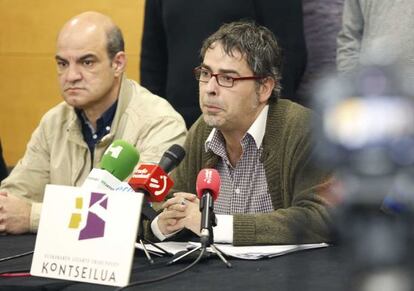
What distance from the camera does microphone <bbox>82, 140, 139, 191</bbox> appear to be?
2.04 metres

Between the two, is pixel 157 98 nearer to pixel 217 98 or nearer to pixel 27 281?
pixel 217 98

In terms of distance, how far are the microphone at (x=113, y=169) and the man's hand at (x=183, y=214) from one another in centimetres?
21

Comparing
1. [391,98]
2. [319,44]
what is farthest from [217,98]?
[391,98]

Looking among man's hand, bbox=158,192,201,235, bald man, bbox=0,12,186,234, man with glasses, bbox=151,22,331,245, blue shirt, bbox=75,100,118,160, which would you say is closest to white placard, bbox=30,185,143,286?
man's hand, bbox=158,192,201,235

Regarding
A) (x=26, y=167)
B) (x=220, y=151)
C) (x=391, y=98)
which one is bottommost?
(x=26, y=167)

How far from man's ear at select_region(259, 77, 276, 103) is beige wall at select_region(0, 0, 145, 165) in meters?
2.55

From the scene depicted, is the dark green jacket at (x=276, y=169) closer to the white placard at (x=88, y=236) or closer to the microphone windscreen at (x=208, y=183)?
the microphone windscreen at (x=208, y=183)

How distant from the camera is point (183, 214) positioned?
2.35 m

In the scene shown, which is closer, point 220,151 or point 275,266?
point 275,266

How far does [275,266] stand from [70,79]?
1.32m

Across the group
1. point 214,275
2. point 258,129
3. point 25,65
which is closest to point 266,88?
point 258,129

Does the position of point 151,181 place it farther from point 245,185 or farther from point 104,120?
point 104,120

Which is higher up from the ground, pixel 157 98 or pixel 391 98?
pixel 391 98

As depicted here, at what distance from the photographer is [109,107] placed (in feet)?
10.3
